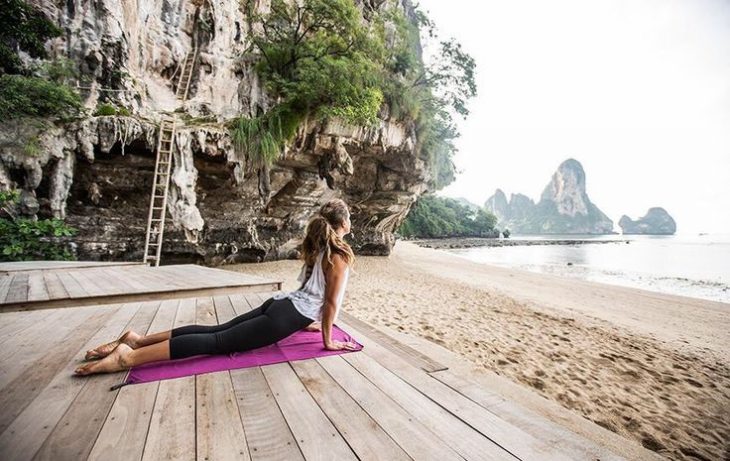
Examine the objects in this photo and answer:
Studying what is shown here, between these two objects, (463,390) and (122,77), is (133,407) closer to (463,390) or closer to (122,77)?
(463,390)

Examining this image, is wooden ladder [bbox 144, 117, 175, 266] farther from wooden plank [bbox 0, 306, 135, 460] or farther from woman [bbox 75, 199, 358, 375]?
woman [bbox 75, 199, 358, 375]

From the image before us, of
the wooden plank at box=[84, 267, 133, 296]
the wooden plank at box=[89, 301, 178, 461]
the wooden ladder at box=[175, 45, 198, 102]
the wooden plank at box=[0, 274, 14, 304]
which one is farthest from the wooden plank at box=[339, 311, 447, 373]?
the wooden ladder at box=[175, 45, 198, 102]

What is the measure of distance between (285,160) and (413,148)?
20.3ft

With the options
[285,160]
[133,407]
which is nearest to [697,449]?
[133,407]

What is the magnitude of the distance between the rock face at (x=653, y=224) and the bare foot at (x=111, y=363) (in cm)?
16549

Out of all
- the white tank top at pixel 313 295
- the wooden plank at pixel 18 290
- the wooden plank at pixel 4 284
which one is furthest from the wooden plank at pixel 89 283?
the white tank top at pixel 313 295

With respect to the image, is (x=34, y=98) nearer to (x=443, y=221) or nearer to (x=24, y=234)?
(x=24, y=234)

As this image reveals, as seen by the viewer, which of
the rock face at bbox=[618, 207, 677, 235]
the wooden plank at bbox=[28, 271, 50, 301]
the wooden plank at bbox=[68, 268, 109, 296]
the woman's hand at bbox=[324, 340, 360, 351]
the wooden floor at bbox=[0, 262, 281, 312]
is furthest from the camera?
the rock face at bbox=[618, 207, 677, 235]

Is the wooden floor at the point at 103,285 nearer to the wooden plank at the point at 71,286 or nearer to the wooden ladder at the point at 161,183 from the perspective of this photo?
the wooden plank at the point at 71,286

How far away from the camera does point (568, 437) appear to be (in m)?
1.65

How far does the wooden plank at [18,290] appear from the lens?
345 cm

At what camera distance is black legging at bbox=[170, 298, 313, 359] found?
2.17m

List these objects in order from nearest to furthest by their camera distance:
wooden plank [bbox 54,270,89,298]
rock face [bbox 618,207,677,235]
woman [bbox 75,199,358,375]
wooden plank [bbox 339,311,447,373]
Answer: woman [bbox 75,199,358,375], wooden plank [bbox 339,311,447,373], wooden plank [bbox 54,270,89,298], rock face [bbox 618,207,677,235]

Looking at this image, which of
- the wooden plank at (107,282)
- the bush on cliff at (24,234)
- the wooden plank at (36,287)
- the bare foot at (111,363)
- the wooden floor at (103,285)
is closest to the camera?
the bare foot at (111,363)
